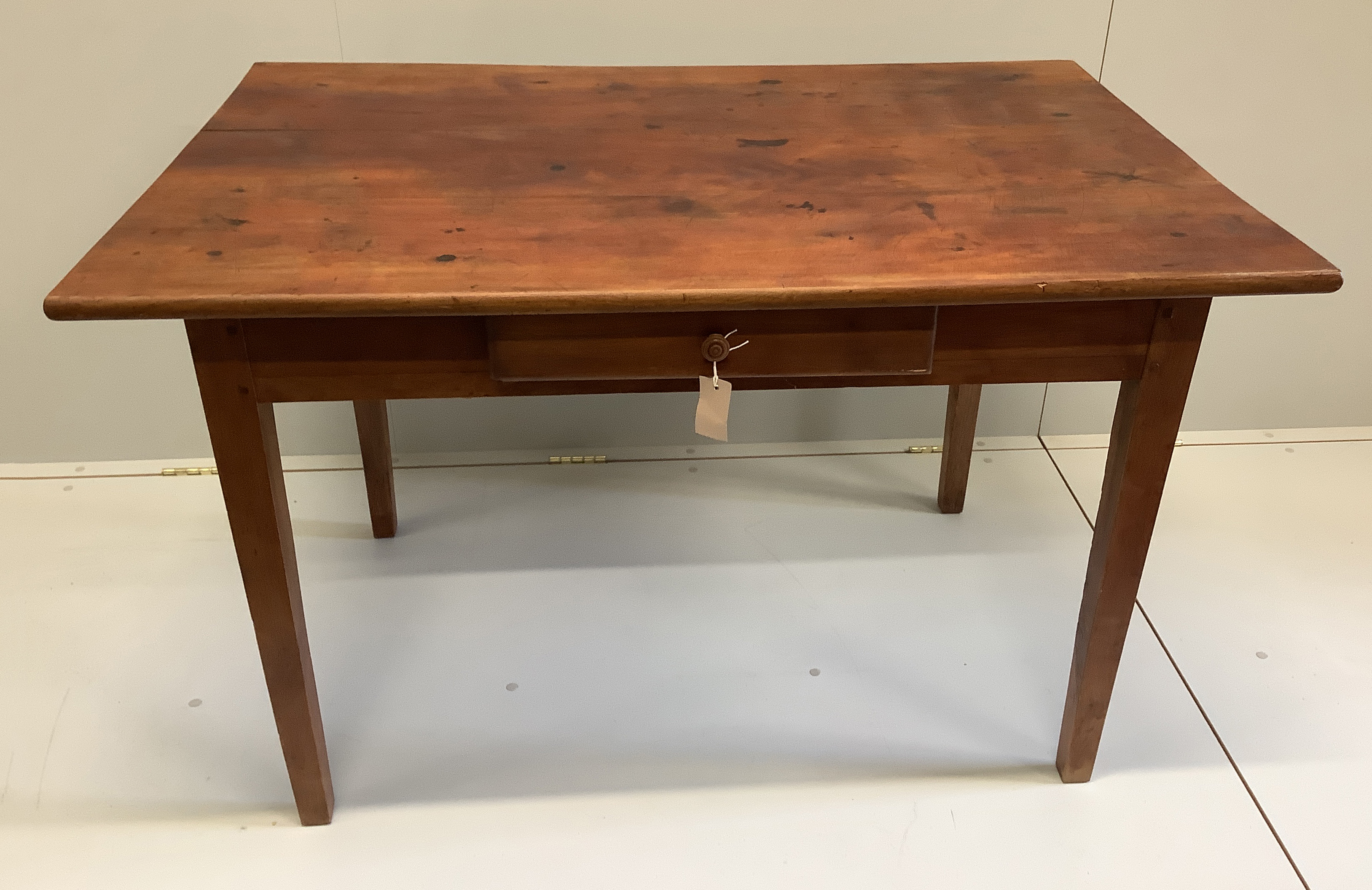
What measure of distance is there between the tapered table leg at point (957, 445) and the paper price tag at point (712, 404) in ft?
2.67

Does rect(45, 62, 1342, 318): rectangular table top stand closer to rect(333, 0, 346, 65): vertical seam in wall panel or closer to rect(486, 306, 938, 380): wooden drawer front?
rect(486, 306, 938, 380): wooden drawer front

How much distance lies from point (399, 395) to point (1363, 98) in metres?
1.83

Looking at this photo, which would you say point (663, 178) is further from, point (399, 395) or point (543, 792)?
point (543, 792)

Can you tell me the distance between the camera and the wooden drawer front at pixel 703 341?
3.53 ft

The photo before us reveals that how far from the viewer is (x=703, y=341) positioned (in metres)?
1.09

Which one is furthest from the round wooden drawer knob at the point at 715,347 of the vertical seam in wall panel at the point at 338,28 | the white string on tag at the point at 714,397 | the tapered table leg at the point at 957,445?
the vertical seam in wall panel at the point at 338,28

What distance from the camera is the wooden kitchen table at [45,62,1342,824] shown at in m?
1.03

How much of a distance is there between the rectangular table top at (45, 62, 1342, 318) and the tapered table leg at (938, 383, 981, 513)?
0.53 m

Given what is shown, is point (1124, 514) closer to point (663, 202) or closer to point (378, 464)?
point (663, 202)

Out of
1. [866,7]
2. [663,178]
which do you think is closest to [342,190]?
[663,178]

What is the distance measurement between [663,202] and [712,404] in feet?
0.83

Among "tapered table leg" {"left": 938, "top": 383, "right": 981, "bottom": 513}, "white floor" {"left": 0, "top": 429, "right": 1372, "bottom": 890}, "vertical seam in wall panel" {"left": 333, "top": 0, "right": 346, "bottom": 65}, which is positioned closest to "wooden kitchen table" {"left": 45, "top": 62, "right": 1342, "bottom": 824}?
"white floor" {"left": 0, "top": 429, "right": 1372, "bottom": 890}

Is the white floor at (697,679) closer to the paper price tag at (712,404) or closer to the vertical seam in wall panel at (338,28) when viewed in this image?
the paper price tag at (712,404)

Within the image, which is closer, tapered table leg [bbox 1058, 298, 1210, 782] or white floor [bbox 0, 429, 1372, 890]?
tapered table leg [bbox 1058, 298, 1210, 782]
